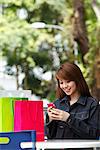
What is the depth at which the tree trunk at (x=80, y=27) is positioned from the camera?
14.0 metres

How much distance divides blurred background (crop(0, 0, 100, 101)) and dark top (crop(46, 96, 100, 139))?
10412 millimetres

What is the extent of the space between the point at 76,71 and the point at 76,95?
184 mm

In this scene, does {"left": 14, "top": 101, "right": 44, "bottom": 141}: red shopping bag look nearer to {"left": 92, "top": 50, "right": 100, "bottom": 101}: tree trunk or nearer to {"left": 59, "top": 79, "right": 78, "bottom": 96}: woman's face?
{"left": 59, "top": 79, "right": 78, "bottom": 96}: woman's face

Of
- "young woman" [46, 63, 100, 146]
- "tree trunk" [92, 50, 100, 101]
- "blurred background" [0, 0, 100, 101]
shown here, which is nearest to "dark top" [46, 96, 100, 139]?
"young woman" [46, 63, 100, 146]

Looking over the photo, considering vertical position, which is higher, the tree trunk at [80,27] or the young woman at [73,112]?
the tree trunk at [80,27]

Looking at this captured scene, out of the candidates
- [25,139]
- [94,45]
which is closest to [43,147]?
[25,139]

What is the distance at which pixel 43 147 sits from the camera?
3.04m

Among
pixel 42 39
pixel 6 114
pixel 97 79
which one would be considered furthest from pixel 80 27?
pixel 6 114

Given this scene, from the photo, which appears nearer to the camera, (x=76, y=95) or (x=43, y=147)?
(x=43, y=147)

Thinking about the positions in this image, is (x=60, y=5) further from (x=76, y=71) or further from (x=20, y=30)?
→ (x=76, y=71)

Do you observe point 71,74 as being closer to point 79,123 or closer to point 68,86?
point 68,86

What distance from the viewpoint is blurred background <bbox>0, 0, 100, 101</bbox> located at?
14.5 metres

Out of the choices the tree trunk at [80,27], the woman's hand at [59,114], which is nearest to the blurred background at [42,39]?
the tree trunk at [80,27]

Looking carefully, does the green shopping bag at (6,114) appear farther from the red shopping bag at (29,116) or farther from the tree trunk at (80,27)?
the tree trunk at (80,27)
